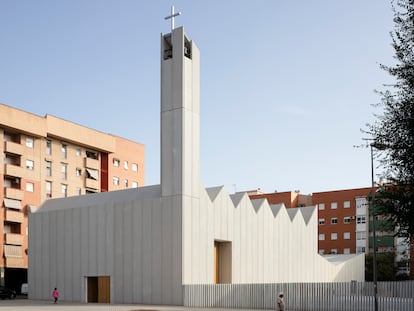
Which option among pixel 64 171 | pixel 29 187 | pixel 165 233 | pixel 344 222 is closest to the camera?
pixel 165 233

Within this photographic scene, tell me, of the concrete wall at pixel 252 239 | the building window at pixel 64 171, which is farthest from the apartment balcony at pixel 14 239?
the concrete wall at pixel 252 239

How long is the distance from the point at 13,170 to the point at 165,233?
32.0 m

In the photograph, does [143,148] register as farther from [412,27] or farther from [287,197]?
[412,27]

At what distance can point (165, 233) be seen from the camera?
1695 inches

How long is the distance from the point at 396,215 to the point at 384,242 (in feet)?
260

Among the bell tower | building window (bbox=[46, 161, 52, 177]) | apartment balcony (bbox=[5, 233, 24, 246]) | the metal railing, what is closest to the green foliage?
building window (bbox=[46, 161, 52, 177])

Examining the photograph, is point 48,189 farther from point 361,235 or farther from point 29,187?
point 361,235

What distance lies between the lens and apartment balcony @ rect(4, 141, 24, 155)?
225ft

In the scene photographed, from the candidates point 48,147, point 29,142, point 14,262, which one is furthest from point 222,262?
point 48,147

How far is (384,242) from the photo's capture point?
93.8 meters

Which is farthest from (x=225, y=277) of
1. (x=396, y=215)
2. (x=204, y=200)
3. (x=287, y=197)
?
(x=287, y=197)

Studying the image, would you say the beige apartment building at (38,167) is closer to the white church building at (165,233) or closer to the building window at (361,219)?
the white church building at (165,233)

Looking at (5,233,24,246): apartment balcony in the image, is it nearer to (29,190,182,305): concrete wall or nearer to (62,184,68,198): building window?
Result: (62,184,68,198): building window

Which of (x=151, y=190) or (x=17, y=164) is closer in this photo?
(x=151, y=190)
